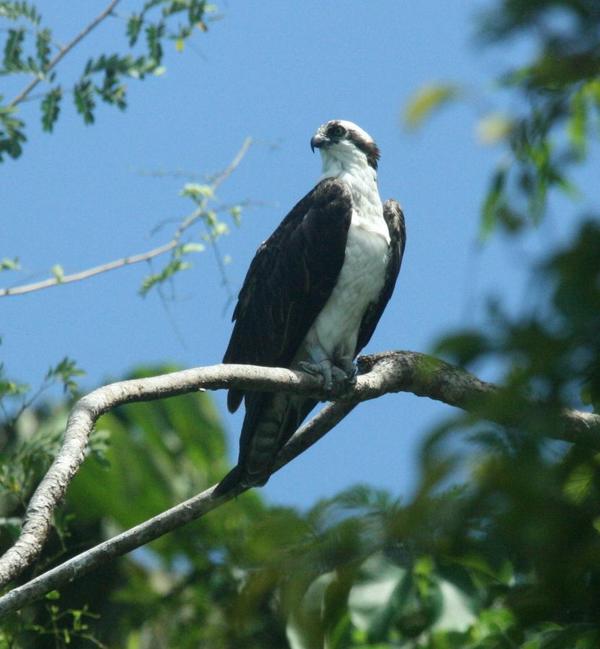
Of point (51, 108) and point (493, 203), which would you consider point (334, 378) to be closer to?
point (51, 108)

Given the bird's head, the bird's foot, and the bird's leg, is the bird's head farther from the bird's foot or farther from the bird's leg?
the bird's foot

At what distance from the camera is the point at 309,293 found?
4.59m

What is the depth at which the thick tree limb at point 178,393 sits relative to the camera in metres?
2.61

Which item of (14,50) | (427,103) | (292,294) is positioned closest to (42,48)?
Result: (14,50)

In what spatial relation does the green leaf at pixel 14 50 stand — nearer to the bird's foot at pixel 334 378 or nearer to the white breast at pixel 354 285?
the white breast at pixel 354 285

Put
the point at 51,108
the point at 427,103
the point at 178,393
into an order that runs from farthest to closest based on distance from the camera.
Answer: the point at 51,108 → the point at 178,393 → the point at 427,103

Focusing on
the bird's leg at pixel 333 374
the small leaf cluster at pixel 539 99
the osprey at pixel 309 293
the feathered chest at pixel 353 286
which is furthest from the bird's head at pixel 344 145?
the small leaf cluster at pixel 539 99

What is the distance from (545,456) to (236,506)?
5.44 metres

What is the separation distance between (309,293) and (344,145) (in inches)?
40.3

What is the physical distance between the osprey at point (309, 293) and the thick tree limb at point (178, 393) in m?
0.30

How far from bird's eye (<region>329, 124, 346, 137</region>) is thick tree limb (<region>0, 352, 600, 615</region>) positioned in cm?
160

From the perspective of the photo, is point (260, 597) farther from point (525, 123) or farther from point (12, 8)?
point (12, 8)

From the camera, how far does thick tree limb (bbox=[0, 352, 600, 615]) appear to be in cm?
261

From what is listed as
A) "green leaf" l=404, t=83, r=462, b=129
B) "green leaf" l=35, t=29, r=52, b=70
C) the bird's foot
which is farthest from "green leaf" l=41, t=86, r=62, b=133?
"green leaf" l=404, t=83, r=462, b=129
